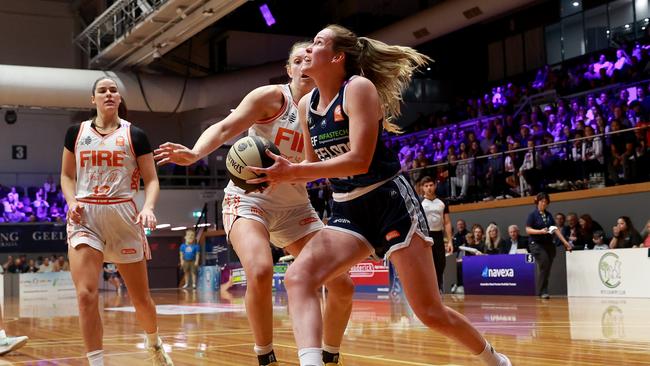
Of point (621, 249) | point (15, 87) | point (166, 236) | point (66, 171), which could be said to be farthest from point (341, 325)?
point (166, 236)

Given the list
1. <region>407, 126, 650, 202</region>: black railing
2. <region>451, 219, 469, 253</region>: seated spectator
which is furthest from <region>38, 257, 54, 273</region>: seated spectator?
<region>451, 219, 469, 253</region>: seated spectator

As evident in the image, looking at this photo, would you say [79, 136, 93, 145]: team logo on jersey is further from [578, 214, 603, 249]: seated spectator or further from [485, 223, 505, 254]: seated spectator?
[485, 223, 505, 254]: seated spectator

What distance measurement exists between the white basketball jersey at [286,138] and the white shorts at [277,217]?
Answer: 5 centimetres

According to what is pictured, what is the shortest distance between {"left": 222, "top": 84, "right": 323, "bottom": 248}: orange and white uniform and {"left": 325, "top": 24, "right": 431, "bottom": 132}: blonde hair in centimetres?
82

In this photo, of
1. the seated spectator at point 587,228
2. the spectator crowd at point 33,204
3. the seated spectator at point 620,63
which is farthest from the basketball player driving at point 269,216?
the spectator crowd at point 33,204

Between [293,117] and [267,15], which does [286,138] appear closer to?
[293,117]

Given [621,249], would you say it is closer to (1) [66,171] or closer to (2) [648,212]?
(2) [648,212]

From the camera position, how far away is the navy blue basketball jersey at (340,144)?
12.6 feet

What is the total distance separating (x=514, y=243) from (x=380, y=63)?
12638 millimetres

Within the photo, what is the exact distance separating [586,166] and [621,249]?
347 centimetres

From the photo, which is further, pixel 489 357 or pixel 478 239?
pixel 478 239

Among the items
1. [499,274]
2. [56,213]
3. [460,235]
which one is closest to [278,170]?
[499,274]

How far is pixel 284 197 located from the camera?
471 centimetres

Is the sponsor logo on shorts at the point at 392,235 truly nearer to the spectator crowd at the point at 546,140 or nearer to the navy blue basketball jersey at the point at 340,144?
the navy blue basketball jersey at the point at 340,144
